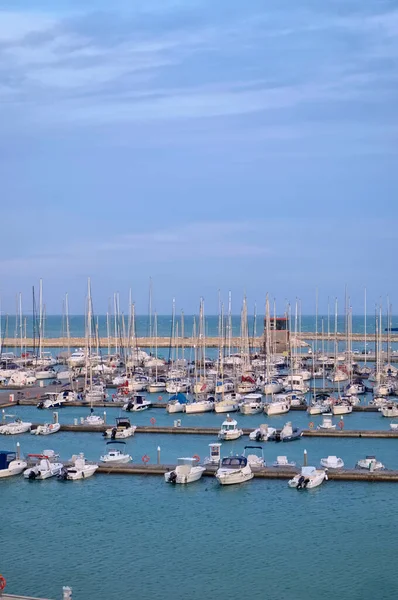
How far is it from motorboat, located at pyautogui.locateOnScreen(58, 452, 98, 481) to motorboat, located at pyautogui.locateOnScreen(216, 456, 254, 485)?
6262mm

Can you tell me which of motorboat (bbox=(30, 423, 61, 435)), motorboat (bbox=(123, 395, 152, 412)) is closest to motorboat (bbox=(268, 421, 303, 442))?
motorboat (bbox=(30, 423, 61, 435))

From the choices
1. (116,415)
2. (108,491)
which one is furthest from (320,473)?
(116,415)

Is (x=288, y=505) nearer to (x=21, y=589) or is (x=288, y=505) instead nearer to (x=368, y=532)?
(x=368, y=532)

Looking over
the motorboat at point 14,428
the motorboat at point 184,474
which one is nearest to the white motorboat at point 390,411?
the motorboat at point 14,428

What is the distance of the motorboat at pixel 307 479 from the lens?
40906mm

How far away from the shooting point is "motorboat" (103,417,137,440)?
182 feet

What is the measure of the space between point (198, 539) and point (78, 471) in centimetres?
1010

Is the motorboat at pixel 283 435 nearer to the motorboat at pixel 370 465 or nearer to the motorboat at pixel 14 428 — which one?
the motorboat at pixel 370 465

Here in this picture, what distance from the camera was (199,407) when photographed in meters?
66.8

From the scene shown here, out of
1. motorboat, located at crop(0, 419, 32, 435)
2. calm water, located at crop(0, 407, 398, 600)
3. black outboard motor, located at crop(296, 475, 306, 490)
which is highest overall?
motorboat, located at crop(0, 419, 32, 435)

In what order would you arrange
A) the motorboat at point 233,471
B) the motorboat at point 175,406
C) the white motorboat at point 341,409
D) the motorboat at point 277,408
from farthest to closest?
the motorboat at point 175,406
the motorboat at point 277,408
the white motorboat at point 341,409
the motorboat at point 233,471

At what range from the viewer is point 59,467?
44500 millimetres

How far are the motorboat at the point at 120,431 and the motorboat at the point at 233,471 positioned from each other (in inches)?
545

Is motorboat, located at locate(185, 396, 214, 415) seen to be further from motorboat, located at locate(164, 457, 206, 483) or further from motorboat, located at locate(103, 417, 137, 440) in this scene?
motorboat, located at locate(164, 457, 206, 483)
